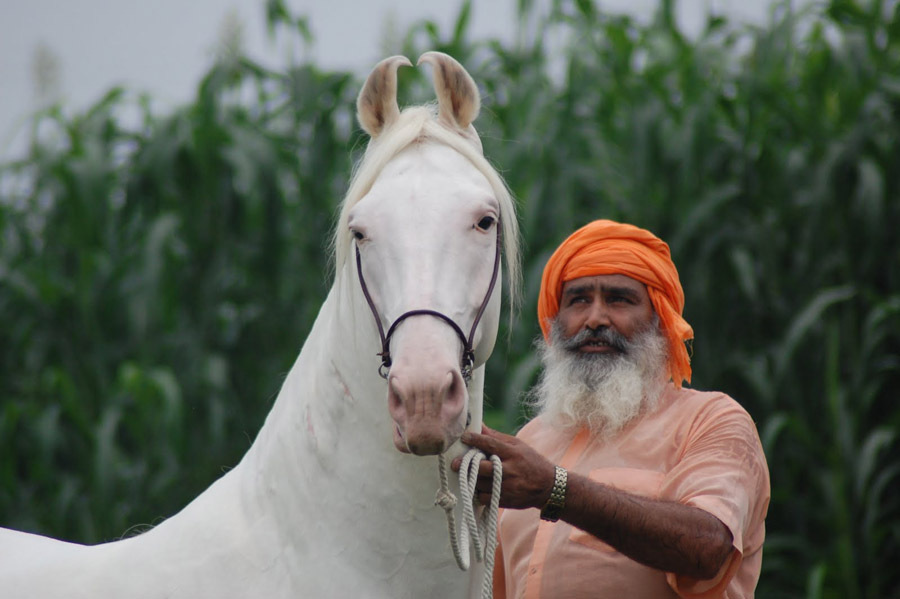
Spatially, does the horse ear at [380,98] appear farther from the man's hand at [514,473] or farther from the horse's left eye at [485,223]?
the man's hand at [514,473]

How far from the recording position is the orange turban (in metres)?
2.71

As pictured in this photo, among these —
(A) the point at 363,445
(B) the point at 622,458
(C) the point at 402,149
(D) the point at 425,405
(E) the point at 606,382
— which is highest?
(C) the point at 402,149

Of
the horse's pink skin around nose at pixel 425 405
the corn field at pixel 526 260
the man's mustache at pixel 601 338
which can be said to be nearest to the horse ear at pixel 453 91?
the horse's pink skin around nose at pixel 425 405

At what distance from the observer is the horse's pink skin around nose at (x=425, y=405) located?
5.33 feet

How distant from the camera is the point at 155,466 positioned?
4.83 m

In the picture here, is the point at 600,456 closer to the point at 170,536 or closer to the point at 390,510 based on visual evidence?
the point at 390,510

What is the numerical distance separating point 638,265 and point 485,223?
2.97 feet

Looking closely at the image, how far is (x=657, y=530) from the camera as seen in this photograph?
2105mm

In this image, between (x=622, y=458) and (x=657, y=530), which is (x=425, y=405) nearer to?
(x=657, y=530)

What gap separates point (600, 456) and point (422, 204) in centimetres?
103

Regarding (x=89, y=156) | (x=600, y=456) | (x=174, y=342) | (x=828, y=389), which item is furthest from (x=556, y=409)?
(x=89, y=156)

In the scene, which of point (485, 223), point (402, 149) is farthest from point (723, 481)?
point (402, 149)

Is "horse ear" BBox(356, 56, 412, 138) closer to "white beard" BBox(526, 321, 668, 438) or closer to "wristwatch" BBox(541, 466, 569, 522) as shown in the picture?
"wristwatch" BBox(541, 466, 569, 522)

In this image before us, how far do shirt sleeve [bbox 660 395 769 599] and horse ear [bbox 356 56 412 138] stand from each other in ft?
3.53
